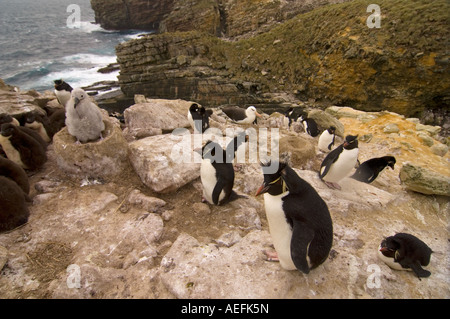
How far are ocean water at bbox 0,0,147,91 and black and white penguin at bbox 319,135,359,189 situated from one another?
29514mm

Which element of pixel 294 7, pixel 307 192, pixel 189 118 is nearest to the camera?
pixel 307 192

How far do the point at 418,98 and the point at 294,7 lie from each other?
25055 mm

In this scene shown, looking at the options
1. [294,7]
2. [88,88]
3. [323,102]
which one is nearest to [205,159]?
[323,102]

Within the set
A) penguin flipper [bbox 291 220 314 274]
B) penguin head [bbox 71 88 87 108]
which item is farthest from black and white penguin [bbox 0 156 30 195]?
penguin flipper [bbox 291 220 314 274]

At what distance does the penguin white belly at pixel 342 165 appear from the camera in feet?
17.3

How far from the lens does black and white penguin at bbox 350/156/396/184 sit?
218 inches

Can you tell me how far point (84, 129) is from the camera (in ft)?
14.0

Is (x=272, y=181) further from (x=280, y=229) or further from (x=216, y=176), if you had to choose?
(x=216, y=176)

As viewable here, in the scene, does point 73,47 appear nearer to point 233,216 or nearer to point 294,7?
point 294,7

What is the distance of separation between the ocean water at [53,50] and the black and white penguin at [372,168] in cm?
2989

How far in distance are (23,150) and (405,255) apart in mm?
6437

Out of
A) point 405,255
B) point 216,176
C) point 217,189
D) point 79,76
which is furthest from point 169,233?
point 79,76

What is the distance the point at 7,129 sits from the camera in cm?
431

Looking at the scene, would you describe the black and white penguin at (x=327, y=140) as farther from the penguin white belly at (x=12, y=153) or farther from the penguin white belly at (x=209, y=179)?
the penguin white belly at (x=12, y=153)
